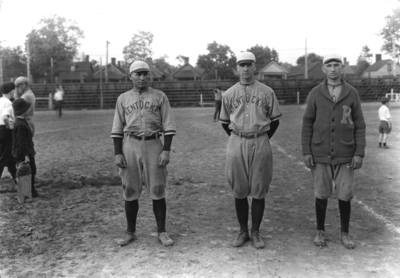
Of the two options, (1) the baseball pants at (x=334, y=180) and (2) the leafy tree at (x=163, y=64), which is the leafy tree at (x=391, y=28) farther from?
(2) the leafy tree at (x=163, y=64)

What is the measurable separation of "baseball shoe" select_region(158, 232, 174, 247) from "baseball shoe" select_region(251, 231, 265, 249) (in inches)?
33.7

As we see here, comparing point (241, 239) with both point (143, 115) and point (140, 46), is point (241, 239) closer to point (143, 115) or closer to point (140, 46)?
point (143, 115)

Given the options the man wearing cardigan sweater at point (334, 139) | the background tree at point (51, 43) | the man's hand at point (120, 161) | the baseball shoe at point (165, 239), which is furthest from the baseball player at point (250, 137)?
the background tree at point (51, 43)

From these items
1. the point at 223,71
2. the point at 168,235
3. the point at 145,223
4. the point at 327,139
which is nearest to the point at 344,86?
the point at 327,139

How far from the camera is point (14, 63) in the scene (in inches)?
2940

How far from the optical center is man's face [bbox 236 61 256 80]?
14.7 feet

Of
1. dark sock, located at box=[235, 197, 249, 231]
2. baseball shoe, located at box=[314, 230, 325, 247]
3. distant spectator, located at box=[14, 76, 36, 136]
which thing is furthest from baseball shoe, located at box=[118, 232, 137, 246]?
distant spectator, located at box=[14, 76, 36, 136]

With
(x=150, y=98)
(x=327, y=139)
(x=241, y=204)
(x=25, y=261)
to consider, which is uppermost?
(x=150, y=98)

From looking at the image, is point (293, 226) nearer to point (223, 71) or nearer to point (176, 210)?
point (176, 210)

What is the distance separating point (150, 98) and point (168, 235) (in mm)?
1554

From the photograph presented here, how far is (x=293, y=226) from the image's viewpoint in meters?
5.25

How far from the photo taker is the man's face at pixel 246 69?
4.48m

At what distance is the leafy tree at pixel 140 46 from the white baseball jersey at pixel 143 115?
6871cm

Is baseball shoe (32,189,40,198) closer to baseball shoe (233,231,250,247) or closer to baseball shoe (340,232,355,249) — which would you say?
baseball shoe (233,231,250,247)
